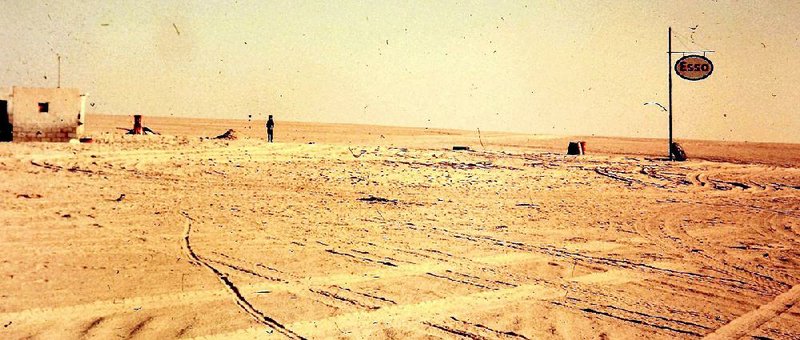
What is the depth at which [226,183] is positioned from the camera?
12172mm

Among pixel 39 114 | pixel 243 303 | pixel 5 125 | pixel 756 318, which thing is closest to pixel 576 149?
pixel 39 114

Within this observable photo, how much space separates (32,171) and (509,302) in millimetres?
11706

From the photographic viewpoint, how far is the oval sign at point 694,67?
19500mm

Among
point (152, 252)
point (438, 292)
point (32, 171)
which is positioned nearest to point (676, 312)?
point (438, 292)

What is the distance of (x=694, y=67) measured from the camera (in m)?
20.0

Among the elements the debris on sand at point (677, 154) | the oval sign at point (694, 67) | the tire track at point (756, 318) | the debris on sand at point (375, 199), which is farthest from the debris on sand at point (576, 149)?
the tire track at point (756, 318)

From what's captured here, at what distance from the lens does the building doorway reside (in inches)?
683

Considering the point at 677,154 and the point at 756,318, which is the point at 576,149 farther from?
the point at 756,318

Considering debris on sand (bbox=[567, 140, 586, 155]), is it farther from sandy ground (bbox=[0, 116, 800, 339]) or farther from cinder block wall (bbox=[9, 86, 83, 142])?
cinder block wall (bbox=[9, 86, 83, 142])

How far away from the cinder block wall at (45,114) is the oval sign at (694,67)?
19719 millimetres

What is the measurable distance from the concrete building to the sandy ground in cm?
436

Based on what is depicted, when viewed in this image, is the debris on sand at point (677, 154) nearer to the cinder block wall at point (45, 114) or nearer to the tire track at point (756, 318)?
the tire track at point (756, 318)

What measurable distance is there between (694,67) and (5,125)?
867 inches

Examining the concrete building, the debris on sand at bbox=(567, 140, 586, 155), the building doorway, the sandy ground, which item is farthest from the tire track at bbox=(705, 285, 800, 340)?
the building doorway
